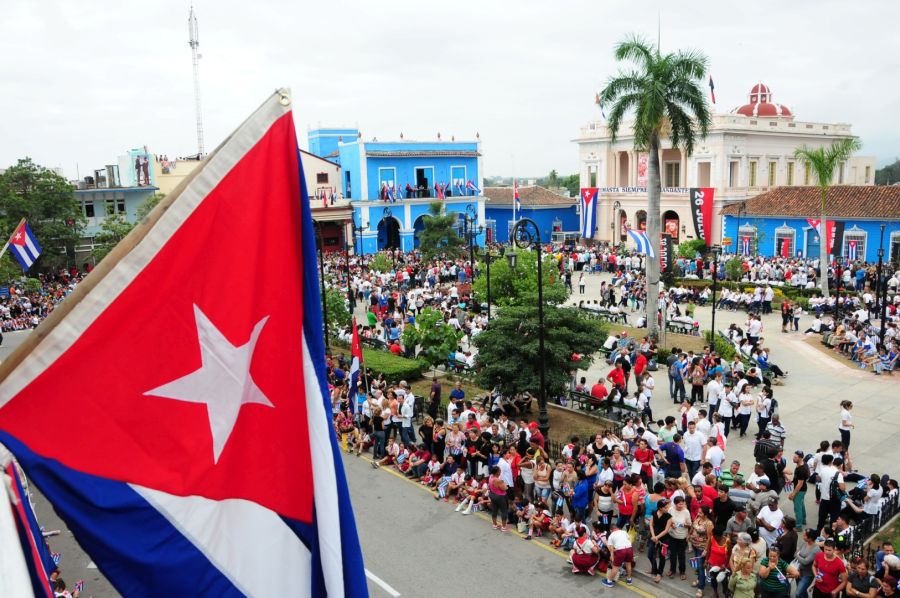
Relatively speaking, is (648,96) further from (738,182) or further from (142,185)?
(142,185)

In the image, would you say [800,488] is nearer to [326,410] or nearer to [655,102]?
[326,410]

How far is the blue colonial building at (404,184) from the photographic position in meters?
57.5

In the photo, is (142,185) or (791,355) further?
(142,185)

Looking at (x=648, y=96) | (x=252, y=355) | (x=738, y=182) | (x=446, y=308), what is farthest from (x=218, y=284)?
(x=738, y=182)

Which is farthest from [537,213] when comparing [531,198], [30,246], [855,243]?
[30,246]

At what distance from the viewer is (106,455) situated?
3.48m

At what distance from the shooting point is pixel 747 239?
154 feet

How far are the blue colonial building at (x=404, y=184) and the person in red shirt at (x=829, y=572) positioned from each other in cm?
4690

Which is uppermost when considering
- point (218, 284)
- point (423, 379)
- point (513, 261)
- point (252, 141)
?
point (252, 141)

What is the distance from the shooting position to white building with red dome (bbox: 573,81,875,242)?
5162 cm

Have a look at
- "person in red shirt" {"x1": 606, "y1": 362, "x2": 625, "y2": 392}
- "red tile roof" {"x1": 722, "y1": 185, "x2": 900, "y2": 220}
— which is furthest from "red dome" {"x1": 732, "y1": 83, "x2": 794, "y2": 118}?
"person in red shirt" {"x1": 606, "y1": 362, "x2": 625, "y2": 392}

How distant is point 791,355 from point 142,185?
47.0 m

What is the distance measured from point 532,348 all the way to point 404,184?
43301mm

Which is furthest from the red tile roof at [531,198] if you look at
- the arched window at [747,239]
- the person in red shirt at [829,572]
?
the person in red shirt at [829,572]
